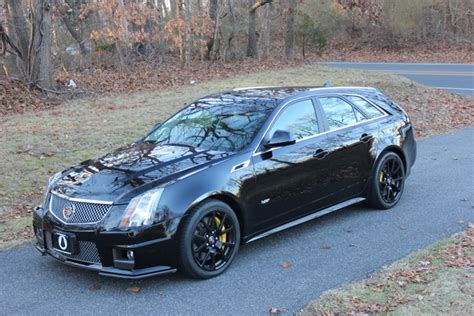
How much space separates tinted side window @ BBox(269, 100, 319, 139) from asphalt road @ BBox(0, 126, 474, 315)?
1152mm

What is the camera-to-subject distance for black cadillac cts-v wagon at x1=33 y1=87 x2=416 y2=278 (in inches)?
187

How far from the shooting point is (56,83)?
16625 mm

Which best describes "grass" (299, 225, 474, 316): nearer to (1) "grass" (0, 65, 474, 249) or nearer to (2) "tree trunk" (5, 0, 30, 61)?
(1) "grass" (0, 65, 474, 249)

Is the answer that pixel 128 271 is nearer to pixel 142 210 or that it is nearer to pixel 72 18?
pixel 142 210

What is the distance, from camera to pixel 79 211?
15.9ft

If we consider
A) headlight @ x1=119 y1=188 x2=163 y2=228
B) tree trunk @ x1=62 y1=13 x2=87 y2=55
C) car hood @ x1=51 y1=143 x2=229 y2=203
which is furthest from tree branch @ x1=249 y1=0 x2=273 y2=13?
headlight @ x1=119 y1=188 x2=163 y2=228

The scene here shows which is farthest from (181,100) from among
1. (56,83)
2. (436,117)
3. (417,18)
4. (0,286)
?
(417,18)

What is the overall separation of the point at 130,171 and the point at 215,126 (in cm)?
121

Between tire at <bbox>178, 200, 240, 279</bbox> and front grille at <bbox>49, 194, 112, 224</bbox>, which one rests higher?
front grille at <bbox>49, 194, 112, 224</bbox>

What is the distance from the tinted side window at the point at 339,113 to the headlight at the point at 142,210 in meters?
2.56

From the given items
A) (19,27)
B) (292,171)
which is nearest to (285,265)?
(292,171)

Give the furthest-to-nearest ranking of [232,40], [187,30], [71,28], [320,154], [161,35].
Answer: [71,28], [232,40], [161,35], [187,30], [320,154]

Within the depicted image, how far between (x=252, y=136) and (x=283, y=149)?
363mm

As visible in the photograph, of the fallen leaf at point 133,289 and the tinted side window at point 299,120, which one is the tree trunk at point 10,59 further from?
the fallen leaf at point 133,289
